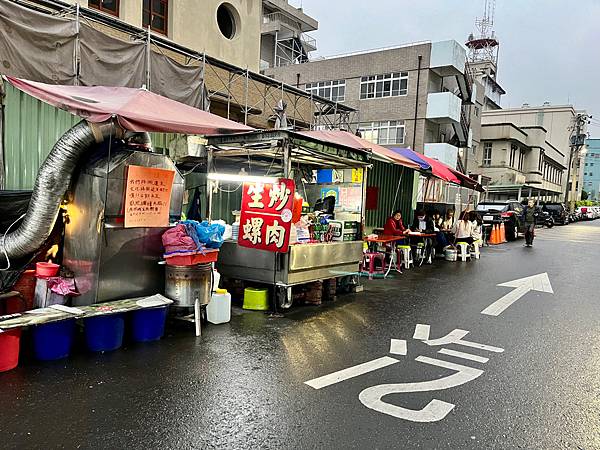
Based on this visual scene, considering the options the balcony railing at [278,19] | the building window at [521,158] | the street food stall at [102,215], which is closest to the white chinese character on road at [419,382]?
the street food stall at [102,215]

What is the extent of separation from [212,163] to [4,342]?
4.74 m

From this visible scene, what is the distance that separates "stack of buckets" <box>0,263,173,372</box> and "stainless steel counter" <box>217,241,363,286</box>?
2.00 metres

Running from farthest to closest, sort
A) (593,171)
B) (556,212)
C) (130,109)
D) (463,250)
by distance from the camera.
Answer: (593,171), (556,212), (463,250), (130,109)

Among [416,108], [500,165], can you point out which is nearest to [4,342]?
[416,108]

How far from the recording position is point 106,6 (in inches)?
402

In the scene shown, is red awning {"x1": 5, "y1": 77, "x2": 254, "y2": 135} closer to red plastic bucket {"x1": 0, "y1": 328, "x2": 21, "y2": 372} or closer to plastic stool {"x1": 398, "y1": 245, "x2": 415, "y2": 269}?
red plastic bucket {"x1": 0, "y1": 328, "x2": 21, "y2": 372}

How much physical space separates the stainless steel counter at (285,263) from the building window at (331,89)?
2905cm

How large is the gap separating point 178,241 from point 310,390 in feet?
9.22

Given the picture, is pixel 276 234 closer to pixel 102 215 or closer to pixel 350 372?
pixel 102 215

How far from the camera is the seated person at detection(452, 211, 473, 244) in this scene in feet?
50.1

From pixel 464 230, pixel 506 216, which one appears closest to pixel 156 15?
pixel 464 230

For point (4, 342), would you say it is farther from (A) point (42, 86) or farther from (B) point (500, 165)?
(B) point (500, 165)

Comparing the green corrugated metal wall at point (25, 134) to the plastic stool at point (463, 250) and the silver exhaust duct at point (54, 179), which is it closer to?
the silver exhaust duct at point (54, 179)

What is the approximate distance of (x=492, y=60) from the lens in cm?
6050
